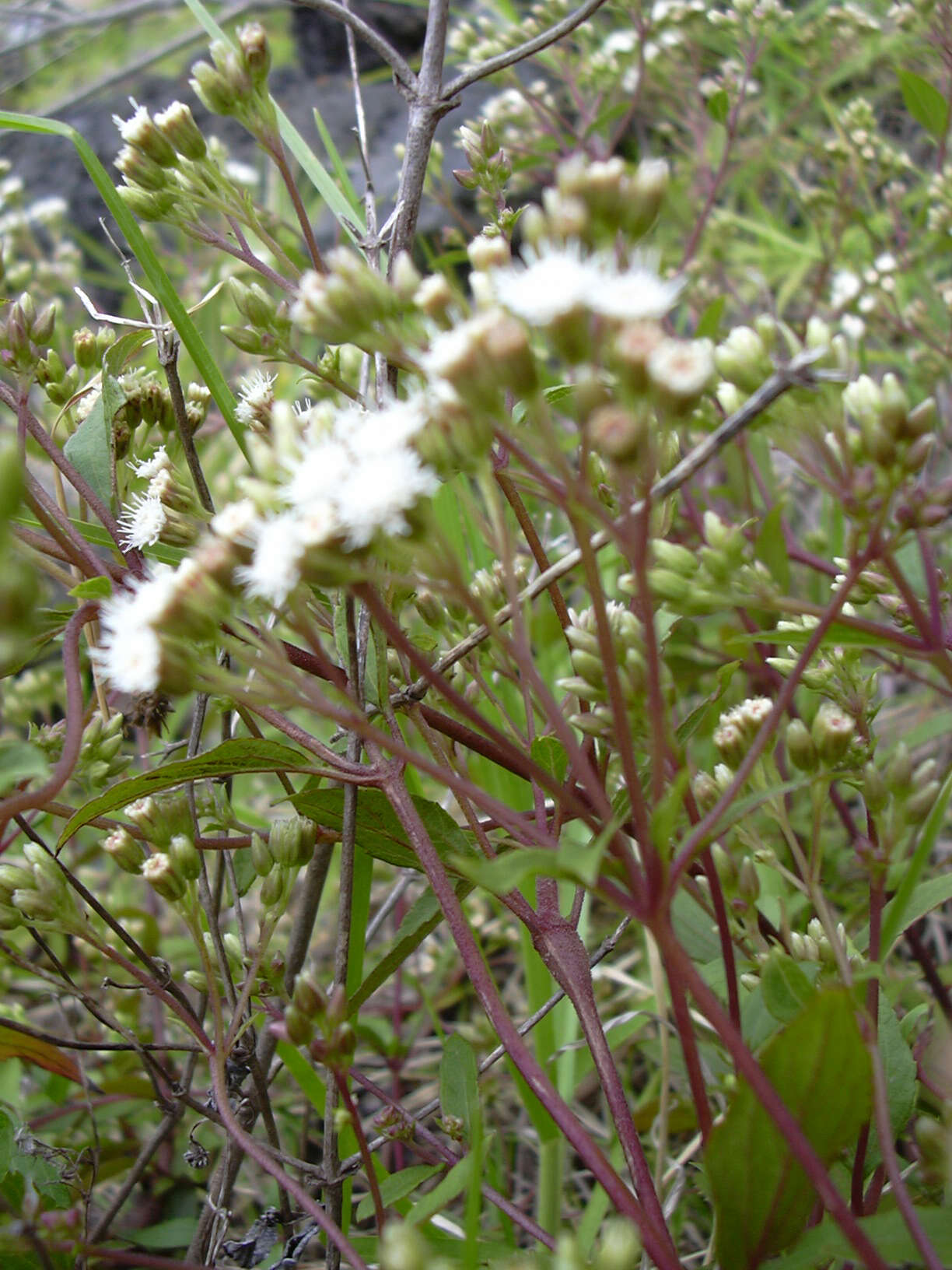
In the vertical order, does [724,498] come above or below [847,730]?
below

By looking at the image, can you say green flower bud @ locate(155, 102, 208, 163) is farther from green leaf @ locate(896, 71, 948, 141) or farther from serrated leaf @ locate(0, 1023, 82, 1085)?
green leaf @ locate(896, 71, 948, 141)

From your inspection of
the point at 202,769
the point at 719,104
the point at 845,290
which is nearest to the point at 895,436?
the point at 202,769

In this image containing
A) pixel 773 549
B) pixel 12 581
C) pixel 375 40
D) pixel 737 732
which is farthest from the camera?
pixel 773 549

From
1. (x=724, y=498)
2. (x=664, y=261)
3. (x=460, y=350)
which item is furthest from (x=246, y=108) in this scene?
(x=664, y=261)

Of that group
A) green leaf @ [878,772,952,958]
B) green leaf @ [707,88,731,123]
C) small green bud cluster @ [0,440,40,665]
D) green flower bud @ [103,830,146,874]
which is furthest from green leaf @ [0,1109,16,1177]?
green leaf @ [707,88,731,123]

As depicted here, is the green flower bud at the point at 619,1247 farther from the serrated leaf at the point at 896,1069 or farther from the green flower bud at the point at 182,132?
the green flower bud at the point at 182,132

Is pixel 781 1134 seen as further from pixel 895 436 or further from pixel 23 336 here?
pixel 23 336

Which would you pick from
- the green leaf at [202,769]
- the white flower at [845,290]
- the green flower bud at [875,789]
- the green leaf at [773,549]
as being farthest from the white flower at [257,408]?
the white flower at [845,290]

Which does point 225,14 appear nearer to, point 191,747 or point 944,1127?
point 191,747
